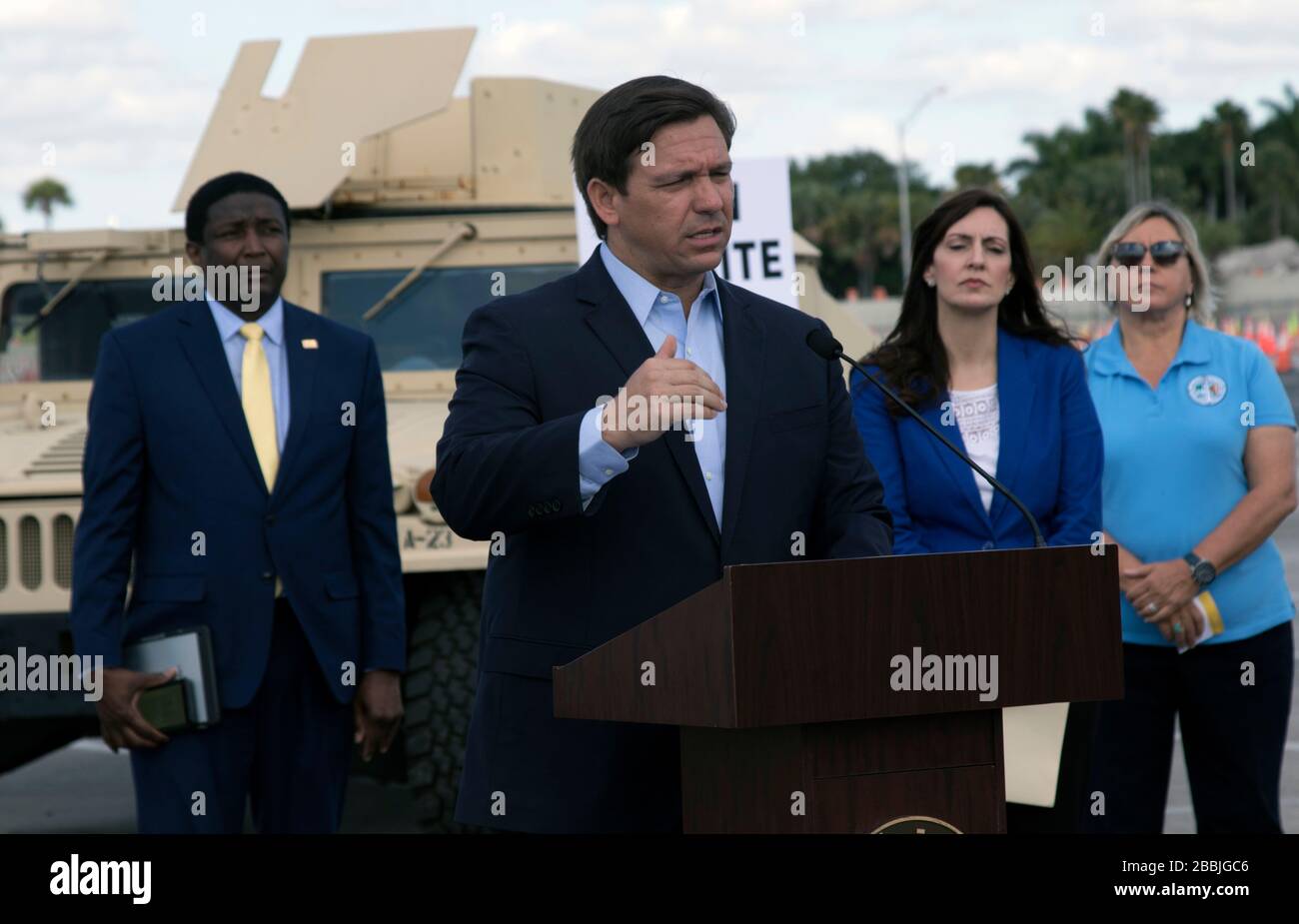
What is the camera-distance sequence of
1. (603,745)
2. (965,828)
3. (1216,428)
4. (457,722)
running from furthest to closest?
1. (457,722)
2. (1216,428)
3. (603,745)
4. (965,828)

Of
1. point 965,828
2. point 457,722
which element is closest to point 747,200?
point 457,722

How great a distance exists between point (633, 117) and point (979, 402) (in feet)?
4.95

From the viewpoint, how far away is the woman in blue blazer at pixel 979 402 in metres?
4.00

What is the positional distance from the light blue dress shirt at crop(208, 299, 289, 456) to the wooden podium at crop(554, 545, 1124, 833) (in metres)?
1.66

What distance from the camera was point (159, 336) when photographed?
4023mm

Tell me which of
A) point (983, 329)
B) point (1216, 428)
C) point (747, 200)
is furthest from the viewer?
point (747, 200)

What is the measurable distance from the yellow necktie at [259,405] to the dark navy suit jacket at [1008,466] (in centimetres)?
123

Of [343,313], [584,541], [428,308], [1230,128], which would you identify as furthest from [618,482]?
[1230,128]

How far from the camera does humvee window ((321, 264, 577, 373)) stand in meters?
7.18

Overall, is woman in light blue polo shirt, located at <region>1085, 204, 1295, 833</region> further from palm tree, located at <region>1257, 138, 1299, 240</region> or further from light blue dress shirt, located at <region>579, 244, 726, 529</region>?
palm tree, located at <region>1257, 138, 1299, 240</region>

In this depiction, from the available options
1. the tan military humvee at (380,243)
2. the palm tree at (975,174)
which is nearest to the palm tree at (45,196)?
the palm tree at (975,174)

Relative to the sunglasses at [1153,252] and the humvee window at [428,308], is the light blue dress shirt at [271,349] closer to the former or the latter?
the sunglasses at [1153,252]

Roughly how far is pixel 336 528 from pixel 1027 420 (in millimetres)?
1454
